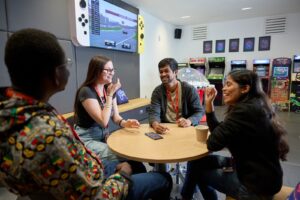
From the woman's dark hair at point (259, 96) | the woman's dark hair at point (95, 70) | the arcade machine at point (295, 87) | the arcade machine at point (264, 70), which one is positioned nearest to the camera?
the woman's dark hair at point (259, 96)

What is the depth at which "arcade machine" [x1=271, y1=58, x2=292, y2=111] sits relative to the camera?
5.63m

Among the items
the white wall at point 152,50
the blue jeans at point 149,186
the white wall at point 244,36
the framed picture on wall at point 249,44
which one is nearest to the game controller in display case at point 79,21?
the white wall at point 152,50

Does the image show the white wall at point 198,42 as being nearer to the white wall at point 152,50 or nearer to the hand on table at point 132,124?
the white wall at point 152,50

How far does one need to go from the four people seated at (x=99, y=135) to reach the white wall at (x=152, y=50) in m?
3.15

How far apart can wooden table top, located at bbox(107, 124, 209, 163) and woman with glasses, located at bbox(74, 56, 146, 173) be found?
0.15 meters

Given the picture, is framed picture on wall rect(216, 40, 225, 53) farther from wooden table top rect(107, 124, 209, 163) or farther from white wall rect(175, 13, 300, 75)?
wooden table top rect(107, 124, 209, 163)

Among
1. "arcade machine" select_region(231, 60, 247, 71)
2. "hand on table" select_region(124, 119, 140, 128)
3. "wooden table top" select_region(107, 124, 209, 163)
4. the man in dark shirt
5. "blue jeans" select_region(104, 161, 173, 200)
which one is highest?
"arcade machine" select_region(231, 60, 247, 71)

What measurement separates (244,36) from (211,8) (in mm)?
1901

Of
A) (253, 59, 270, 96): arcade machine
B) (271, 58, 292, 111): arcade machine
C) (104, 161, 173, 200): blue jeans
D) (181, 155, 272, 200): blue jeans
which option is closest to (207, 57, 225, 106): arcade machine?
(253, 59, 270, 96): arcade machine

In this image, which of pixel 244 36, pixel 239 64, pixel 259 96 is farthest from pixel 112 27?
pixel 244 36

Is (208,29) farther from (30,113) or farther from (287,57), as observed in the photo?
(30,113)

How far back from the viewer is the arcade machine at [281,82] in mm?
5633

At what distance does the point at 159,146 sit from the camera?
1.43 metres

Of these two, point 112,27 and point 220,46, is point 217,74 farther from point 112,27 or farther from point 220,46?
point 112,27
